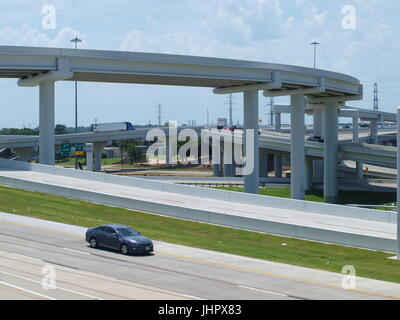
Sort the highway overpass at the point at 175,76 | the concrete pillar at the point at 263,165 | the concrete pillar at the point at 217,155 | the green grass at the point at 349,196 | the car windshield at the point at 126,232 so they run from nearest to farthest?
the car windshield at the point at 126,232 < the highway overpass at the point at 175,76 < the green grass at the point at 349,196 < the concrete pillar at the point at 263,165 < the concrete pillar at the point at 217,155

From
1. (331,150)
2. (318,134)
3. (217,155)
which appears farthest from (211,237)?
(217,155)

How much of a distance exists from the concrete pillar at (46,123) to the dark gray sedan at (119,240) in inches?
1002

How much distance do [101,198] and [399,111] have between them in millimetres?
18715

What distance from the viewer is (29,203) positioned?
3988 centimetres

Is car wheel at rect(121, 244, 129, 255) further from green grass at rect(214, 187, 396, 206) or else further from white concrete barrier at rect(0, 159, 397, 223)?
green grass at rect(214, 187, 396, 206)

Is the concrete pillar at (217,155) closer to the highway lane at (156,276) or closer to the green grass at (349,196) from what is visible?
the green grass at (349,196)

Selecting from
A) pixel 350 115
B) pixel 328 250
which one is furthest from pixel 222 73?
pixel 350 115

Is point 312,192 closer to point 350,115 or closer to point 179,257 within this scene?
point 350,115

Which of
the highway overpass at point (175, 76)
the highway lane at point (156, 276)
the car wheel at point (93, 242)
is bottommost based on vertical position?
the highway lane at point (156, 276)

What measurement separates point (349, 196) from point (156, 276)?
63.2 meters

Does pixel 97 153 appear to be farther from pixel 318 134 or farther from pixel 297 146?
pixel 297 146

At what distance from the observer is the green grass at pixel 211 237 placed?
91.3ft

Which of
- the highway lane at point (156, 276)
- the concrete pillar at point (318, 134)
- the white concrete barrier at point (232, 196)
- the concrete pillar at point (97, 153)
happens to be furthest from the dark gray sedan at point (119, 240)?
the concrete pillar at point (97, 153)

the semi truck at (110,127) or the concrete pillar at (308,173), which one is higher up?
the semi truck at (110,127)
